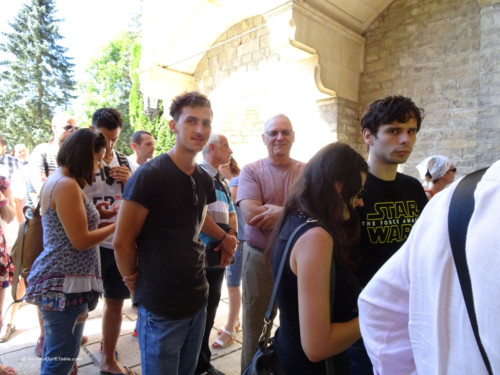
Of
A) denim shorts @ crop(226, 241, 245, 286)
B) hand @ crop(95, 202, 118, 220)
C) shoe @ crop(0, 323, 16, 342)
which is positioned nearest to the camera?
hand @ crop(95, 202, 118, 220)

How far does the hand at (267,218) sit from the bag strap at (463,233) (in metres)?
1.67

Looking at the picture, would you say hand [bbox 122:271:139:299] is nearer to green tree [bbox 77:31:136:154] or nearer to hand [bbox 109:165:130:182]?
hand [bbox 109:165:130:182]

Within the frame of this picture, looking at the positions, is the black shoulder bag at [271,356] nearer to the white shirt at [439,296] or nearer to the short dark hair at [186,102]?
the white shirt at [439,296]

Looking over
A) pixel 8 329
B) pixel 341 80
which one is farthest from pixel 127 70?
pixel 8 329

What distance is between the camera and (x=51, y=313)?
5.84 feet

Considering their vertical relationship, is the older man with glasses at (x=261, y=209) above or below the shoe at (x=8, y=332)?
above

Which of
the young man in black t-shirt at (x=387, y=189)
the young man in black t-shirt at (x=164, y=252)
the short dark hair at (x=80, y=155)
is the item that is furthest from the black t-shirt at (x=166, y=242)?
the young man in black t-shirt at (x=387, y=189)

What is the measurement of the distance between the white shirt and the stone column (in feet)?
13.9

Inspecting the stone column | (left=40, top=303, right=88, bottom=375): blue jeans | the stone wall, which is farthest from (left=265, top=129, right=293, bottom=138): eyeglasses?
the stone wall

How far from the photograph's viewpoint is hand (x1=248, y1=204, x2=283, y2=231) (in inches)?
87.4

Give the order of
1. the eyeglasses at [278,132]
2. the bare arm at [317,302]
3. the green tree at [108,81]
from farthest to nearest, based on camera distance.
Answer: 1. the green tree at [108,81]
2. the eyeglasses at [278,132]
3. the bare arm at [317,302]

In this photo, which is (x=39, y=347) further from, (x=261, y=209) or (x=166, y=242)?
(x=261, y=209)

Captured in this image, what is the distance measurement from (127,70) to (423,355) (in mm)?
35542

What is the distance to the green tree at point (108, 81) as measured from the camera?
31328 millimetres
